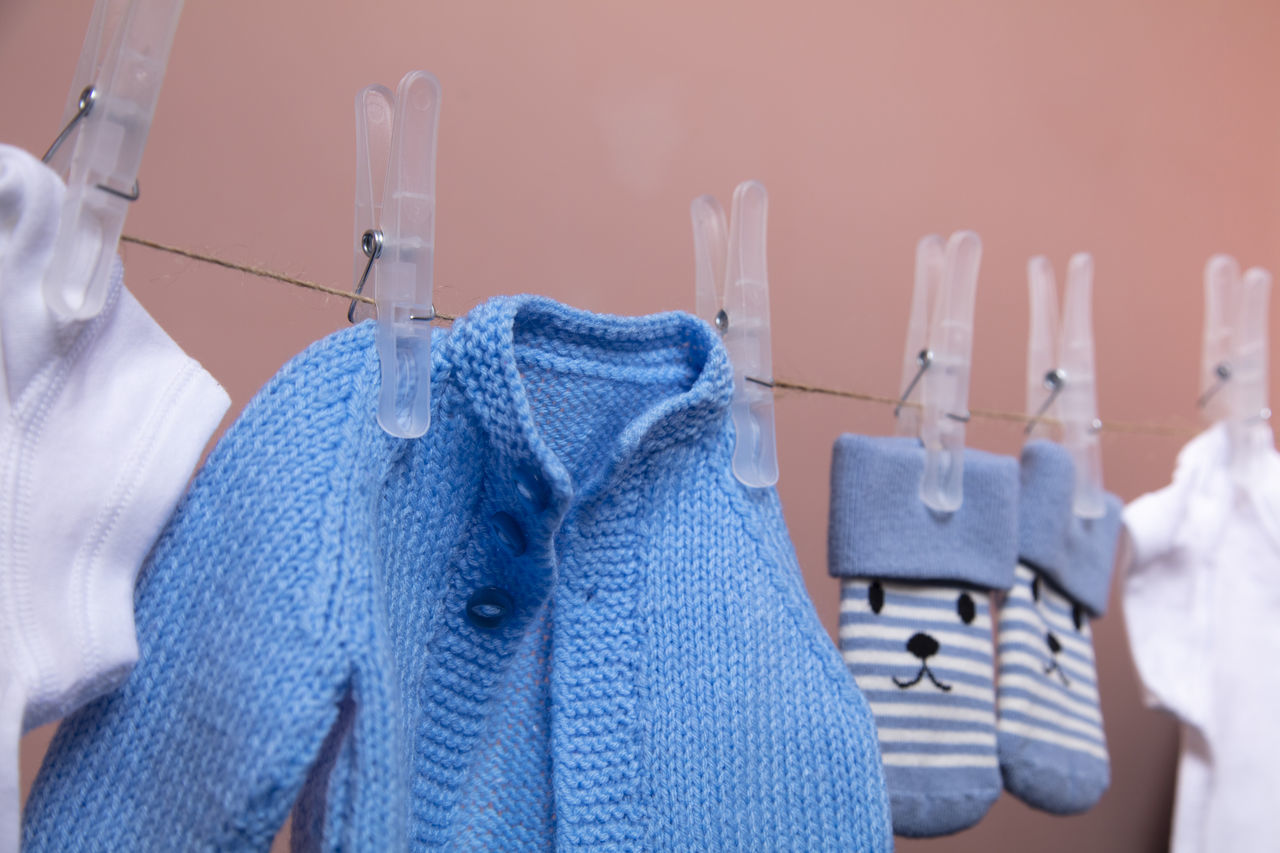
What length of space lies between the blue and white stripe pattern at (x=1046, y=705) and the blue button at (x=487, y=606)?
0.49 m

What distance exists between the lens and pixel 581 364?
63cm

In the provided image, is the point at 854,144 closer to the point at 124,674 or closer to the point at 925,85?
the point at 925,85

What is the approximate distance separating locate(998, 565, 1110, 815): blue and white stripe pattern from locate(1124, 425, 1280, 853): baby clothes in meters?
0.11

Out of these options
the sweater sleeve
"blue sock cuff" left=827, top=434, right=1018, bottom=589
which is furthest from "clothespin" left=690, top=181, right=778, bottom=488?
the sweater sleeve

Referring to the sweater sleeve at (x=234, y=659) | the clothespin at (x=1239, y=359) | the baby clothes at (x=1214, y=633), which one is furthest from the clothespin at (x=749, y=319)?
the clothespin at (x=1239, y=359)

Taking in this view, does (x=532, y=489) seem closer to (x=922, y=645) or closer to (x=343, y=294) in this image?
(x=343, y=294)

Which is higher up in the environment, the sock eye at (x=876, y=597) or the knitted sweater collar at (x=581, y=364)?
the knitted sweater collar at (x=581, y=364)

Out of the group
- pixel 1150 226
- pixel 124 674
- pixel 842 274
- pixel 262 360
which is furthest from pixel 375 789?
pixel 1150 226

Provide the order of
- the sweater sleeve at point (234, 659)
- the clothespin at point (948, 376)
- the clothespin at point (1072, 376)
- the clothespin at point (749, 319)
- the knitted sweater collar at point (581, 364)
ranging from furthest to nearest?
the clothespin at point (1072, 376) < the clothespin at point (948, 376) < the clothespin at point (749, 319) < the knitted sweater collar at point (581, 364) < the sweater sleeve at point (234, 659)

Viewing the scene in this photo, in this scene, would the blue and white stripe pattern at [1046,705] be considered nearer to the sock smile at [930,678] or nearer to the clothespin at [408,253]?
the sock smile at [930,678]

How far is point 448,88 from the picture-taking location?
913 mm

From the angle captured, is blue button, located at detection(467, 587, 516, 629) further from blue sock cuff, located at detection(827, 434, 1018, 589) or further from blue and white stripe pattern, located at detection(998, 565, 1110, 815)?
blue and white stripe pattern, located at detection(998, 565, 1110, 815)

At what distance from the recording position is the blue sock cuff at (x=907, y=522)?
77cm

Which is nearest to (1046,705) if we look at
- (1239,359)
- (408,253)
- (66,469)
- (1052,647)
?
(1052,647)
